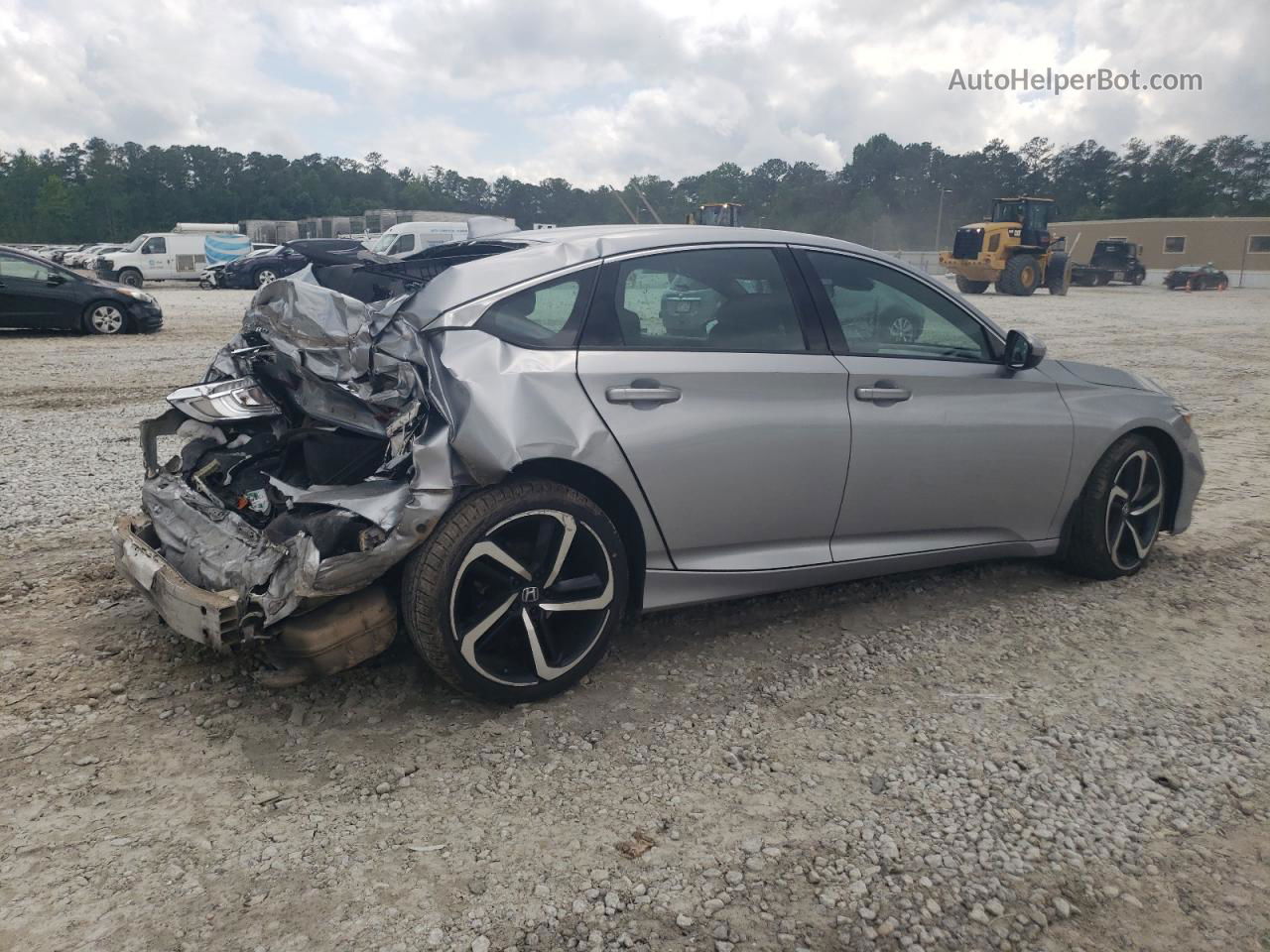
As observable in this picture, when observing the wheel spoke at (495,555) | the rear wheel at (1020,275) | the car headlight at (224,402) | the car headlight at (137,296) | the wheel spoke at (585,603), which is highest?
the rear wheel at (1020,275)

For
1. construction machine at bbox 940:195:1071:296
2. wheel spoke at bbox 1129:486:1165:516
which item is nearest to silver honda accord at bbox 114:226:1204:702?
wheel spoke at bbox 1129:486:1165:516

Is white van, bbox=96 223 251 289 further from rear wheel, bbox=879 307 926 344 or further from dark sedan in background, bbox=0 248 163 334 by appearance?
rear wheel, bbox=879 307 926 344

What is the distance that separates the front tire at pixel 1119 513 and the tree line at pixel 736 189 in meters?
55.9

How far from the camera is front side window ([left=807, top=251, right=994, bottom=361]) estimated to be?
3922 mm

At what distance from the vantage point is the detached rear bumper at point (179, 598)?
9.49 ft

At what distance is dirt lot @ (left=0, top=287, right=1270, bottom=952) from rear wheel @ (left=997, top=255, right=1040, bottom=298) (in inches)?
1072

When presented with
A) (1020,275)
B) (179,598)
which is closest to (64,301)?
(179,598)

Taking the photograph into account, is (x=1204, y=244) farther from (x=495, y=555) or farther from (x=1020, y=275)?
(x=495, y=555)

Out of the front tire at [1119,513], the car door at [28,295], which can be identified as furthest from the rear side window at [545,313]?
the car door at [28,295]

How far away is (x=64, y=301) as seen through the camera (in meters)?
14.4

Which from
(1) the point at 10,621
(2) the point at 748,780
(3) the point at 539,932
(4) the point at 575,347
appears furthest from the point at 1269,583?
(1) the point at 10,621

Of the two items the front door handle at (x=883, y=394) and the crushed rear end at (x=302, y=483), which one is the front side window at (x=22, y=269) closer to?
the crushed rear end at (x=302, y=483)

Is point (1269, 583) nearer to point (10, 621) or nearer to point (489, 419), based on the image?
point (489, 419)

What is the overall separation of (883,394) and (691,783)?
1787 mm
